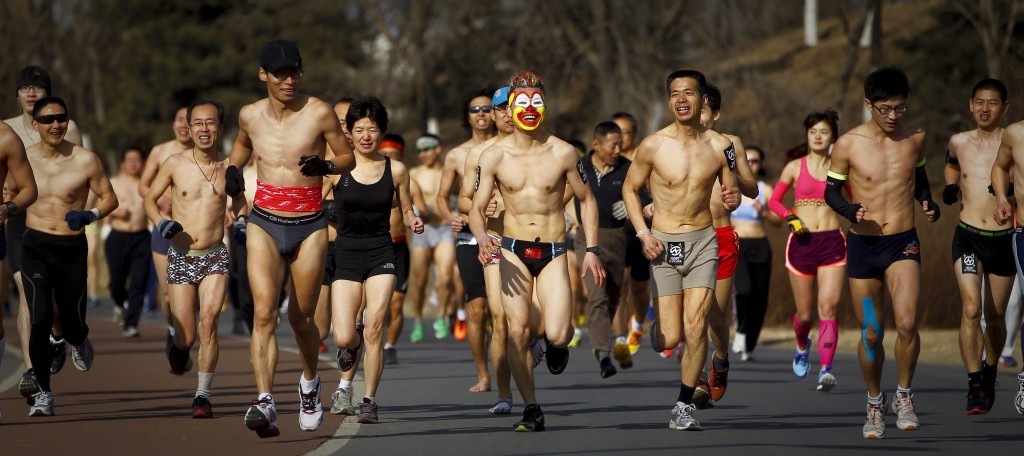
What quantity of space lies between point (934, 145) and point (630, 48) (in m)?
7.44

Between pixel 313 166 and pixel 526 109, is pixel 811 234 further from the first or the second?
pixel 313 166

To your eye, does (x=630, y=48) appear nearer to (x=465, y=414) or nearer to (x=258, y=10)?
(x=258, y=10)

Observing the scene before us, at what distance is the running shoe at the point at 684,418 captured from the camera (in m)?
10.8

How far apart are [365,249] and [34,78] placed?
3.61 metres

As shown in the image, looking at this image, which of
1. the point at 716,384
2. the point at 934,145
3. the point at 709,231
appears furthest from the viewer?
the point at 934,145

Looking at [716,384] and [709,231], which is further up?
[709,231]

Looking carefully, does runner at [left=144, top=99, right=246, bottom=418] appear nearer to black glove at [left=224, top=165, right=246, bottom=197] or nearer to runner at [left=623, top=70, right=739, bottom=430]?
black glove at [left=224, top=165, right=246, bottom=197]

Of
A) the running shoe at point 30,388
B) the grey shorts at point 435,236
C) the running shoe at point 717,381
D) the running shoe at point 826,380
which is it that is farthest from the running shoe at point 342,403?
the grey shorts at point 435,236

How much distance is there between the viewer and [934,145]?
36.6m

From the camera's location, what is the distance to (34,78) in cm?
1318

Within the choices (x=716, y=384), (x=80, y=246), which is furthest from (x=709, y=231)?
(x=80, y=246)

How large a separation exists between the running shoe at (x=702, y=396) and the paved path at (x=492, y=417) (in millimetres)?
105

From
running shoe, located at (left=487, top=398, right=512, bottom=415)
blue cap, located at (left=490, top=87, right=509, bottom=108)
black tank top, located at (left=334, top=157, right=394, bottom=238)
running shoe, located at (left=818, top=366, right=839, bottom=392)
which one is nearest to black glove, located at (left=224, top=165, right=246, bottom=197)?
black tank top, located at (left=334, top=157, right=394, bottom=238)

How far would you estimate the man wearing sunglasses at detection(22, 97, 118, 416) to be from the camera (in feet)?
38.4
